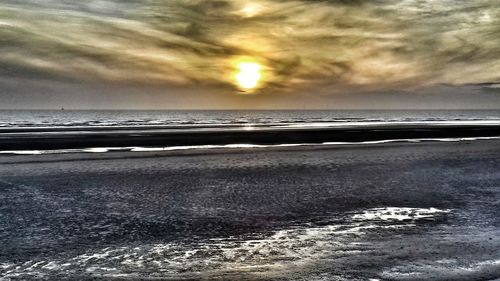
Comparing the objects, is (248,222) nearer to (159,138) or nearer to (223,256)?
(223,256)

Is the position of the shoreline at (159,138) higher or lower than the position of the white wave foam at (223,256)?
higher

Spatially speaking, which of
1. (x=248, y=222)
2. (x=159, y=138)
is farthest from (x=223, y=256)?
(x=159, y=138)

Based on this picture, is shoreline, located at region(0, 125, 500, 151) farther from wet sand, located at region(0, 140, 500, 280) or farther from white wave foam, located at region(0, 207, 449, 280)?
white wave foam, located at region(0, 207, 449, 280)


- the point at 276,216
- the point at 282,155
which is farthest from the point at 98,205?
the point at 282,155

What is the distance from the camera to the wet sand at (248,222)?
782cm

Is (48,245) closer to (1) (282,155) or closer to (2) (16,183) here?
(2) (16,183)

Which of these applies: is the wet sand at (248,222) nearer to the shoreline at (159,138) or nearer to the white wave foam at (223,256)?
the white wave foam at (223,256)

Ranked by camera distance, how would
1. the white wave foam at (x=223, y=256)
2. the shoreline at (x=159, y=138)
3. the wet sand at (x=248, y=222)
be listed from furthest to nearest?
the shoreline at (x=159, y=138) < the wet sand at (x=248, y=222) < the white wave foam at (x=223, y=256)

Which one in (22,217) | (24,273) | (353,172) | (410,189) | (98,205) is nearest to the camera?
(24,273)

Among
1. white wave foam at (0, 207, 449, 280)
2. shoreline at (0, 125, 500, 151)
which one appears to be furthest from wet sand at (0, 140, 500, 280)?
shoreline at (0, 125, 500, 151)

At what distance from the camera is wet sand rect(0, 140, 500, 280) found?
782 centimetres

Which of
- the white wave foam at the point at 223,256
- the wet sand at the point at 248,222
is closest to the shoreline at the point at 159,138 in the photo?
the wet sand at the point at 248,222

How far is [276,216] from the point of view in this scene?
12266 mm

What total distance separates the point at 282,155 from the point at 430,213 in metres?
17.0
